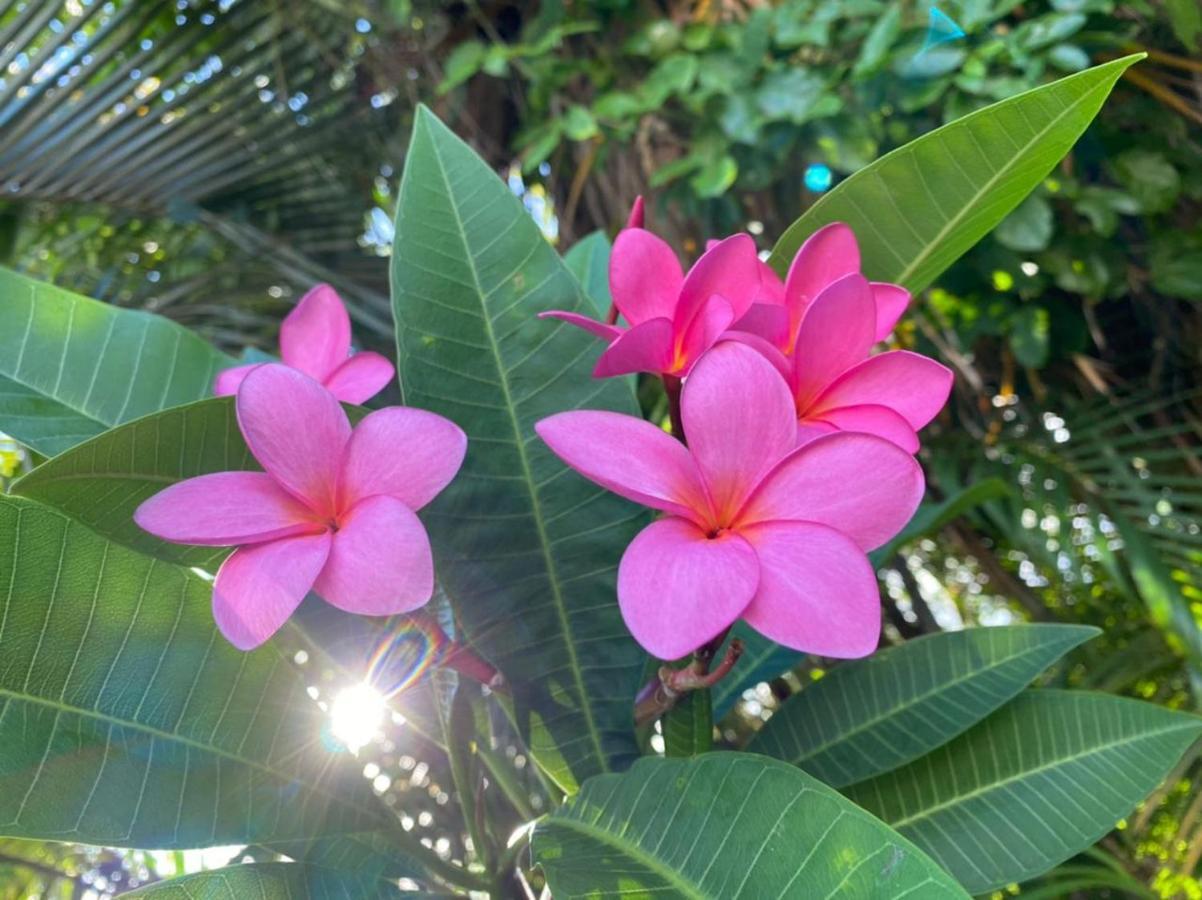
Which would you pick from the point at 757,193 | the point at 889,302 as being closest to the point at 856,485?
the point at 889,302

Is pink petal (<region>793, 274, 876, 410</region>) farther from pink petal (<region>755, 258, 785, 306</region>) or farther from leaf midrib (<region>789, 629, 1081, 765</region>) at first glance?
leaf midrib (<region>789, 629, 1081, 765</region>)

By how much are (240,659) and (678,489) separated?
0.20m

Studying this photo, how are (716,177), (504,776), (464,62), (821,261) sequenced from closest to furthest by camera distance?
(821,261) < (504,776) < (716,177) < (464,62)

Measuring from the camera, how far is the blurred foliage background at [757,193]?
3.49 ft

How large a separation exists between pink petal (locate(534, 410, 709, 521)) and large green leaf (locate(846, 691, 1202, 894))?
25 centimetres

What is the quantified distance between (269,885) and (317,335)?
26 centimetres

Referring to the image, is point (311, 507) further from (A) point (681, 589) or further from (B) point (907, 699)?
(B) point (907, 699)

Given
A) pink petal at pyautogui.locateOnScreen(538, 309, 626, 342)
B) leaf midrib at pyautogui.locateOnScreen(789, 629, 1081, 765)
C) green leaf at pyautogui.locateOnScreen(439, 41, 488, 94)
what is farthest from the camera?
green leaf at pyautogui.locateOnScreen(439, 41, 488, 94)

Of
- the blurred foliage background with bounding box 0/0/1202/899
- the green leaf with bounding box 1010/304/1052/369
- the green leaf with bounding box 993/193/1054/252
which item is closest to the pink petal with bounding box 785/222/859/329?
the blurred foliage background with bounding box 0/0/1202/899

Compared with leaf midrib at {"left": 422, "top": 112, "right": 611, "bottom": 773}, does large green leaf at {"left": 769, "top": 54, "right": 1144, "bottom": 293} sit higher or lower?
higher

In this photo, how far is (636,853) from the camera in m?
0.32

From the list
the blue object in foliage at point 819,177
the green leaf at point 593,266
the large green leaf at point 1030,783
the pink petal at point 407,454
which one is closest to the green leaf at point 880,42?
the blue object in foliage at point 819,177

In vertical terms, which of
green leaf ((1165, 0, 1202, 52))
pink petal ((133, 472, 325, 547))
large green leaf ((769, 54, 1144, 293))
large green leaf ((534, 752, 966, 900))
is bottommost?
large green leaf ((534, 752, 966, 900))

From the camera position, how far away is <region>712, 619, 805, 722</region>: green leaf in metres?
0.52
